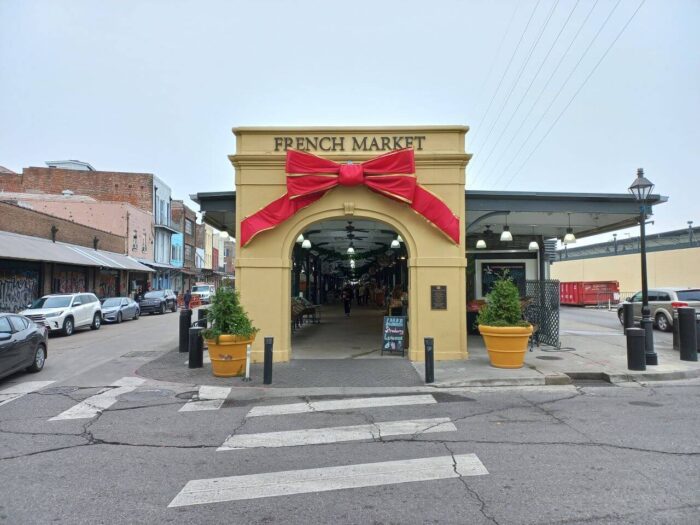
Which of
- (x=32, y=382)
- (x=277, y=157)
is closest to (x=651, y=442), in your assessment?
(x=277, y=157)

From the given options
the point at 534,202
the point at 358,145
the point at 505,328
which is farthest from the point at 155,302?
the point at 505,328

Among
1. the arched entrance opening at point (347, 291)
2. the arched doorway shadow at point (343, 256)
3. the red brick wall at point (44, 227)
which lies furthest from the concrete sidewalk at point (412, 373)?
the red brick wall at point (44, 227)

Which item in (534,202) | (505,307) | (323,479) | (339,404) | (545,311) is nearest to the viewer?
(323,479)

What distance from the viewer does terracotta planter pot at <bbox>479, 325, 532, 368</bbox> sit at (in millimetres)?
10227

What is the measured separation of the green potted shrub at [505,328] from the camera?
1027 cm

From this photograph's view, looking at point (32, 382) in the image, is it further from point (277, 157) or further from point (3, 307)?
point (3, 307)

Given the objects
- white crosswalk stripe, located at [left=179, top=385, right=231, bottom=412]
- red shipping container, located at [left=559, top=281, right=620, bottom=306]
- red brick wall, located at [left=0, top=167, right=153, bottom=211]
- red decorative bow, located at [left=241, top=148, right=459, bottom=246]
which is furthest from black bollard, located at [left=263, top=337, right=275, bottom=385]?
red brick wall, located at [left=0, top=167, right=153, bottom=211]

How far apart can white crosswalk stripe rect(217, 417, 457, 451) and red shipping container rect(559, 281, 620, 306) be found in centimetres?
3341

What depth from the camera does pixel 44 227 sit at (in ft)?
87.2

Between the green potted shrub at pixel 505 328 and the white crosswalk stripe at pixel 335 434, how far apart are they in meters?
3.97

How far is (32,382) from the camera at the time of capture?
9.80 metres

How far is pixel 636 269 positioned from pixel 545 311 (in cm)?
3719

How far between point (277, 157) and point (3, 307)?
1833cm

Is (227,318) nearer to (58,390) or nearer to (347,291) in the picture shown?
(58,390)
